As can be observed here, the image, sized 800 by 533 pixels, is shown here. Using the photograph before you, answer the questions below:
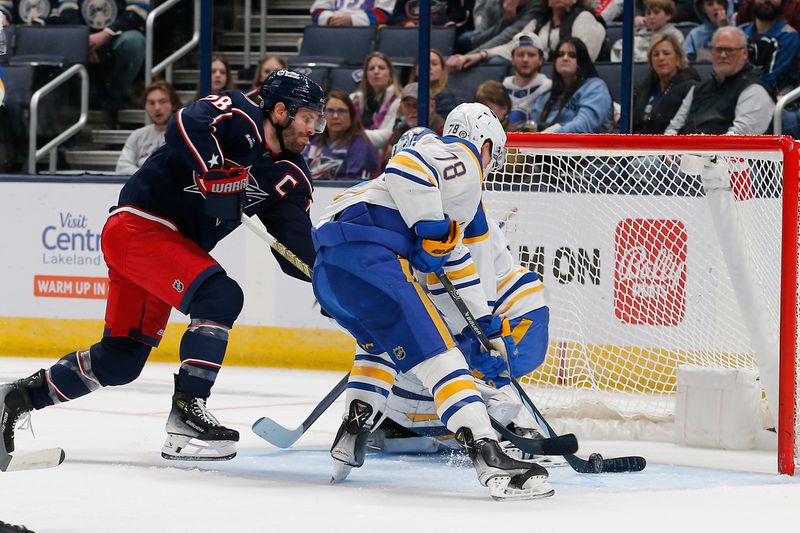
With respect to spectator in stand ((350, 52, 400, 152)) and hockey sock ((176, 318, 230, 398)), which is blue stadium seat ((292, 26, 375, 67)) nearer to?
spectator in stand ((350, 52, 400, 152))

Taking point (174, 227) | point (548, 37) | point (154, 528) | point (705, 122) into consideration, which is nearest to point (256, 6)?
point (548, 37)

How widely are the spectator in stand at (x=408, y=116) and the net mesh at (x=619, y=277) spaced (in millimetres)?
1485

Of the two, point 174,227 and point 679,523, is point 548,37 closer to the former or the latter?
point 174,227

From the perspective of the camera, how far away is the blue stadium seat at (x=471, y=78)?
258 inches

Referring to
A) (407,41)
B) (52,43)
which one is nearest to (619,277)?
(407,41)

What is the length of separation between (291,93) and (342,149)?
8.80ft

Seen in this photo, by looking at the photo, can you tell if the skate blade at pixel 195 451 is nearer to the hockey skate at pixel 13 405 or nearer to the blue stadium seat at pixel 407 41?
the hockey skate at pixel 13 405

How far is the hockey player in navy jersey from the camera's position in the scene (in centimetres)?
370

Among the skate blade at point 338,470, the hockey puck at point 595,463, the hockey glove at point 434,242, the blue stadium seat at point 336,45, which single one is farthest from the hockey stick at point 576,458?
the blue stadium seat at point 336,45

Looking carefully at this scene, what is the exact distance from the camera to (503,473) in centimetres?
318

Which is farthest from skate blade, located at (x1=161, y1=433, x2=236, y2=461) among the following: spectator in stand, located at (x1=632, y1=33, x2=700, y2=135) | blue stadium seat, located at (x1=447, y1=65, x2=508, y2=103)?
blue stadium seat, located at (x1=447, y1=65, x2=508, y2=103)

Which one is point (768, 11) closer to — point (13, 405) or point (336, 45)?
point (336, 45)

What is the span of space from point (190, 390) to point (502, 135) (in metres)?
1.06

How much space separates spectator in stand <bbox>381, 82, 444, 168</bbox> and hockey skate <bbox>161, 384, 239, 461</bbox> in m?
2.77
